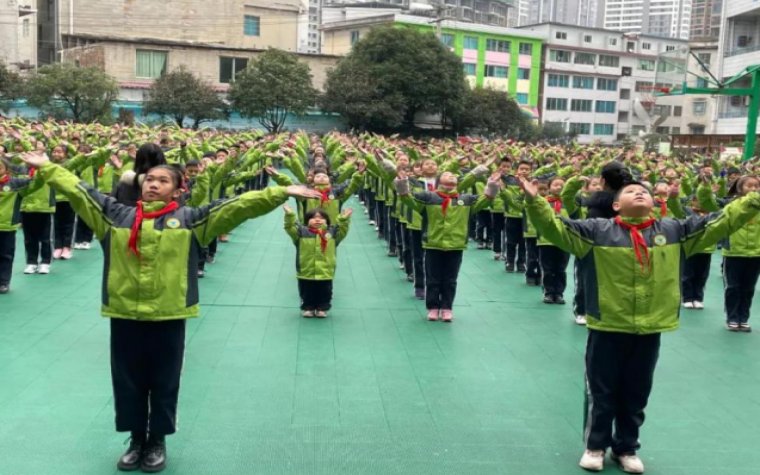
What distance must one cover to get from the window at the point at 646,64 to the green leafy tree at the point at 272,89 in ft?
121

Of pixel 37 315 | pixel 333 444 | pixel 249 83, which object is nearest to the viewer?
pixel 333 444

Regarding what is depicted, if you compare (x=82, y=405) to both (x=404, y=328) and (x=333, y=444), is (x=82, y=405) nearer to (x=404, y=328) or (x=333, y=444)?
(x=333, y=444)

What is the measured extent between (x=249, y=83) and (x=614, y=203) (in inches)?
1394

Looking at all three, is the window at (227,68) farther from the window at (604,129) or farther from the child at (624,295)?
the child at (624,295)

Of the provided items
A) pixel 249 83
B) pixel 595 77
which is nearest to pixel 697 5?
pixel 595 77

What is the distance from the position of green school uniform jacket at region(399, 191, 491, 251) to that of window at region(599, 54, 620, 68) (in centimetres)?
6029

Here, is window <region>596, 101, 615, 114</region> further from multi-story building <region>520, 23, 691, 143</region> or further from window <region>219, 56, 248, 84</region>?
window <region>219, 56, 248, 84</region>

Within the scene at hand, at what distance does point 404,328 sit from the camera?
27.7 feet

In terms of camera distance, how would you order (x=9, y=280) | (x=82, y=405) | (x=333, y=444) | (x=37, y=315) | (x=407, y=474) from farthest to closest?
(x=9, y=280)
(x=37, y=315)
(x=82, y=405)
(x=333, y=444)
(x=407, y=474)

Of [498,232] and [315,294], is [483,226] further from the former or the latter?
[315,294]

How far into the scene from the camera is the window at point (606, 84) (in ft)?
214

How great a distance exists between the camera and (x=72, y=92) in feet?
104

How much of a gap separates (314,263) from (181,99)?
30.7 meters

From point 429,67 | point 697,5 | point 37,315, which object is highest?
point 697,5
